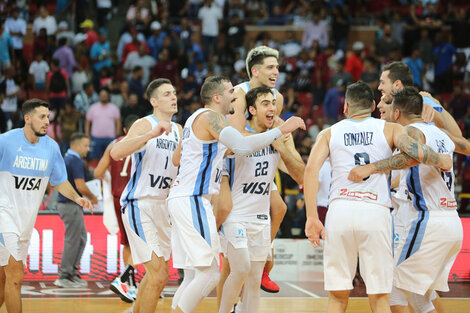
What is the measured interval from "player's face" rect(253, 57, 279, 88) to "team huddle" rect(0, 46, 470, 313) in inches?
0.6

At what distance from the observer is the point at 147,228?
859 cm

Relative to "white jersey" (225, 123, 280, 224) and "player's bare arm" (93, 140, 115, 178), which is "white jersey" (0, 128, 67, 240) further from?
"player's bare arm" (93, 140, 115, 178)

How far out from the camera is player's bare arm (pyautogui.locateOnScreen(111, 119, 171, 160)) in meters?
7.93

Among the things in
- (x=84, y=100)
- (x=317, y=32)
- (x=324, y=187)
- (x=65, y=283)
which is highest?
(x=317, y=32)

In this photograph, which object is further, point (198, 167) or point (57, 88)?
point (57, 88)

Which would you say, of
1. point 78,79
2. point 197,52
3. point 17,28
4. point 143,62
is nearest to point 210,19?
point 197,52

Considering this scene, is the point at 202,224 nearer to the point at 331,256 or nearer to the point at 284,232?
the point at 331,256

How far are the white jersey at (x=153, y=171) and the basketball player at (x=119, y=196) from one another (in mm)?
1847

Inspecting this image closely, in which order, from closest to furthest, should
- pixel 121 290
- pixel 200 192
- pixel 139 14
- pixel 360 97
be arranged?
pixel 360 97 → pixel 200 192 → pixel 121 290 → pixel 139 14

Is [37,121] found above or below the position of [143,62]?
below

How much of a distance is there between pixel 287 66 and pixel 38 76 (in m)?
6.74

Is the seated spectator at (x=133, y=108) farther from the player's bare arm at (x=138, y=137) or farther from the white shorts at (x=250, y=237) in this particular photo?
the white shorts at (x=250, y=237)

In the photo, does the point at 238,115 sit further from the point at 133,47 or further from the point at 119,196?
the point at 133,47

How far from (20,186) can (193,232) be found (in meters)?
2.33
